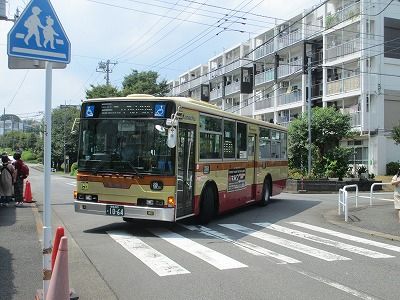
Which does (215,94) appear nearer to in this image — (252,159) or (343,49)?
(343,49)

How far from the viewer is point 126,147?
34.9 feet

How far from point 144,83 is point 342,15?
956 inches

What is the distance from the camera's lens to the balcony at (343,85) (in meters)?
36.4

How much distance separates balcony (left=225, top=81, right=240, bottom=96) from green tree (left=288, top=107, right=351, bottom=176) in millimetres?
26514

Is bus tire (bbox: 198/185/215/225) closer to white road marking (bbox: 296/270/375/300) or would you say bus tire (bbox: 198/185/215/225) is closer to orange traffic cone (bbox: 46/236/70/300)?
white road marking (bbox: 296/270/375/300)

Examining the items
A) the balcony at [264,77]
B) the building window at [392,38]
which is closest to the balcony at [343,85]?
the building window at [392,38]

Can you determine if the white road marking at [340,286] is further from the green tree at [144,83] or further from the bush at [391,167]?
the green tree at [144,83]

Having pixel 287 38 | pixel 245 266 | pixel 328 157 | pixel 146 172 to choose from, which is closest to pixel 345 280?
pixel 245 266

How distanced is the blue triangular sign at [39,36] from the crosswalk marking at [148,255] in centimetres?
379

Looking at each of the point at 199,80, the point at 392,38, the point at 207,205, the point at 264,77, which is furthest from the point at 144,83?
the point at 207,205

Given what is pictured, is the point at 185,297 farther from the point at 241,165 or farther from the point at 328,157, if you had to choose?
the point at 328,157

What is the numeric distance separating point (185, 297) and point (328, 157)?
26.4m

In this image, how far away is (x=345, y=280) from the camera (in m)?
7.08

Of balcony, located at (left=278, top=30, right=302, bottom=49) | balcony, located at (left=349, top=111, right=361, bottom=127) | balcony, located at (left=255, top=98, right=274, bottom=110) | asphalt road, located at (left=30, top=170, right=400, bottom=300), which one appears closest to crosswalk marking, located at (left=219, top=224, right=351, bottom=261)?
asphalt road, located at (left=30, top=170, right=400, bottom=300)
